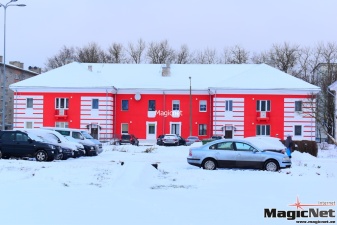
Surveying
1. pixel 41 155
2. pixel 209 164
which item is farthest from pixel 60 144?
pixel 209 164

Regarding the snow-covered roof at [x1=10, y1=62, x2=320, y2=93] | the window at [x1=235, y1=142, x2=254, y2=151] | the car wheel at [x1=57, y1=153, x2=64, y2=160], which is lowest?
the car wheel at [x1=57, y1=153, x2=64, y2=160]

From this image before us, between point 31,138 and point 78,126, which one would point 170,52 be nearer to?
point 78,126

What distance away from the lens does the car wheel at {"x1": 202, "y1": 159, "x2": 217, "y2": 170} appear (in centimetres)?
2309

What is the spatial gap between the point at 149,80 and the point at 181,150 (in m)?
26.5

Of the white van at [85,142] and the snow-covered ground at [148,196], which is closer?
the snow-covered ground at [148,196]

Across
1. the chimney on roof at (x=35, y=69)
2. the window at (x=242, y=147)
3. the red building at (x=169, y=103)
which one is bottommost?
the window at (x=242, y=147)

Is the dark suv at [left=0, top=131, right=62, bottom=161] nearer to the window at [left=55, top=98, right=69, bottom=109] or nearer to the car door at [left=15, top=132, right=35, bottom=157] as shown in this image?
the car door at [left=15, top=132, right=35, bottom=157]

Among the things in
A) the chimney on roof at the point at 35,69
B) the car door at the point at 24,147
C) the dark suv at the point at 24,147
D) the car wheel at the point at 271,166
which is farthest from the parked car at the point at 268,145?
the chimney on roof at the point at 35,69

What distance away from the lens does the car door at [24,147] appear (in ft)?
89.2

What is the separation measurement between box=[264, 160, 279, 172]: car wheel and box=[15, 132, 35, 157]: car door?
12214 millimetres

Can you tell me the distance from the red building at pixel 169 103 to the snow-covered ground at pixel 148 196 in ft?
130

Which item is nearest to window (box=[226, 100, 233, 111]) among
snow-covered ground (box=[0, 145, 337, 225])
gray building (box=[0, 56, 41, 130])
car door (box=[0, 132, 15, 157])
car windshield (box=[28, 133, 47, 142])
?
car windshield (box=[28, 133, 47, 142])

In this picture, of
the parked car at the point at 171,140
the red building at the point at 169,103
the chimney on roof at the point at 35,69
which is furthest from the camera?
the chimney on roof at the point at 35,69

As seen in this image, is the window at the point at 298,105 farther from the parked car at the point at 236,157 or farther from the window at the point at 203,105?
the parked car at the point at 236,157
